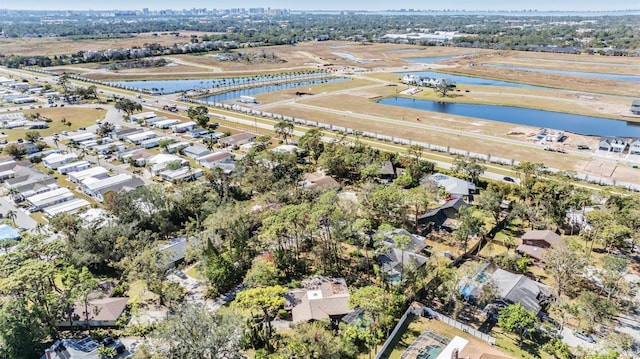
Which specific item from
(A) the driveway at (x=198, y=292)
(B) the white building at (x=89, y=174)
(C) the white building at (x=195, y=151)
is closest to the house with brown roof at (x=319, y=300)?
(A) the driveway at (x=198, y=292)

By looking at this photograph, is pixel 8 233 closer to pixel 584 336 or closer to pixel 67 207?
pixel 67 207

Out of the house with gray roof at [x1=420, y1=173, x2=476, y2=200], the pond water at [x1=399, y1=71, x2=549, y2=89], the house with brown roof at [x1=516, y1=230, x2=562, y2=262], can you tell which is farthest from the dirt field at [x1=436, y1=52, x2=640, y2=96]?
the house with brown roof at [x1=516, y1=230, x2=562, y2=262]

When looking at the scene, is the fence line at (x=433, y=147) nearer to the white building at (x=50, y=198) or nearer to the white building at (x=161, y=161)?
the white building at (x=161, y=161)

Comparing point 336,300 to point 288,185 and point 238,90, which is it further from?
A: point 238,90

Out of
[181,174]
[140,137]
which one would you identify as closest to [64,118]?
[140,137]

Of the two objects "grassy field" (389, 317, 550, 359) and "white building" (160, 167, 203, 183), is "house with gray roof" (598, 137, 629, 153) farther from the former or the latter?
"white building" (160, 167, 203, 183)
